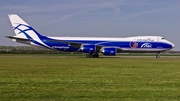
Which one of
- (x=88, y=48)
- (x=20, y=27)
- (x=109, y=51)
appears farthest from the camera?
(x=20, y=27)

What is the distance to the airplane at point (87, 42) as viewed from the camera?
50625mm

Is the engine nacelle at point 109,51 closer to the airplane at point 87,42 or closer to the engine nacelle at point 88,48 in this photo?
the airplane at point 87,42

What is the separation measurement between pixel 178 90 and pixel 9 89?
18.9 ft

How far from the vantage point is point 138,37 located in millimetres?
52656

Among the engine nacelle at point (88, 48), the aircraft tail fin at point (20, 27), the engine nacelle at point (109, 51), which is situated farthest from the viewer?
the aircraft tail fin at point (20, 27)

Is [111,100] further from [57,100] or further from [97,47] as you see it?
[97,47]

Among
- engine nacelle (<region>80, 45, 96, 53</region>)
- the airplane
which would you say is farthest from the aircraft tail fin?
engine nacelle (<region>80, 45, 96, 53</region>)

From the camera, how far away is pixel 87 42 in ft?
167

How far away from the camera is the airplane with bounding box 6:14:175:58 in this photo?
50.6m

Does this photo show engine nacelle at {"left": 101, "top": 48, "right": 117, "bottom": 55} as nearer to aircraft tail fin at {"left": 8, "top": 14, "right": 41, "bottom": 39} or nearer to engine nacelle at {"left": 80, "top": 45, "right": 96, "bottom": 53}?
engine nacelle at {"left": 80, "top": 45, "right": 96, "bottom": 53}

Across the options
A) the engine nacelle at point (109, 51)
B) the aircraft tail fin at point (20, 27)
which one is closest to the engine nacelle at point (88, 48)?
the engine nacelle at point (109, 51)

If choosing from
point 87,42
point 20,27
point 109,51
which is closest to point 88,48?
point 87,42

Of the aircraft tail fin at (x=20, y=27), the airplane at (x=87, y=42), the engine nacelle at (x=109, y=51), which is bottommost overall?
the engine nacelle at (x=109, y=51)

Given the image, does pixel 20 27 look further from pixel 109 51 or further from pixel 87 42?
pixel 109 51
